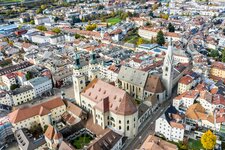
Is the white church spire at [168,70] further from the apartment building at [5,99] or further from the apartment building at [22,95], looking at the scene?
the apartment building at [5,99]

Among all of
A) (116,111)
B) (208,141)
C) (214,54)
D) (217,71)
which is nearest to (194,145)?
(208,141)

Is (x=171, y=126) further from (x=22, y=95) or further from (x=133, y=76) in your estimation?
(x=22, y=95)

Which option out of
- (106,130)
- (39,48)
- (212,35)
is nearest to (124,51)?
(39,48)

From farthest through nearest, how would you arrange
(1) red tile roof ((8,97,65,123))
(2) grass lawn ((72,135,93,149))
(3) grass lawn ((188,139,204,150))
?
(1) red tile roof ((8,97,65,123)), (2) grass lawn ((72,135,93,149)), (3) grass lawn ((188,139,204,150))

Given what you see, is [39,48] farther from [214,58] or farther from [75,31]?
[214,58]

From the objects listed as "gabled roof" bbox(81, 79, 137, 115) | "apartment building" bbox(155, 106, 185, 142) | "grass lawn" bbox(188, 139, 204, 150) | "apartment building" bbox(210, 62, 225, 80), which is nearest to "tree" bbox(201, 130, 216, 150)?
"grass lawn" bbox(188, 139, 204, 150)

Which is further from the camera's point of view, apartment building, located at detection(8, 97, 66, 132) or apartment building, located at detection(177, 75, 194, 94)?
apartment building, located at detection(177, 75, 194, 94)

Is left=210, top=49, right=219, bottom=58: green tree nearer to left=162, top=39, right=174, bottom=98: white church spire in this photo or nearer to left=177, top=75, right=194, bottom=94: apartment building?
left=177, top=75, right=194, bottom=94: apartment building
